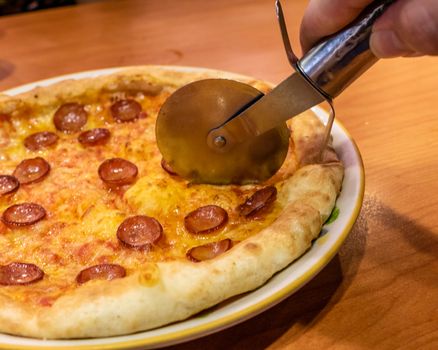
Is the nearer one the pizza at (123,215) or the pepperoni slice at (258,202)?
the pizza at (123,215)

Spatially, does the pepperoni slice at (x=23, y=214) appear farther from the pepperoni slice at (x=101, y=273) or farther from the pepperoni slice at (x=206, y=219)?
the pepperoni slice at (x=206, y=219)

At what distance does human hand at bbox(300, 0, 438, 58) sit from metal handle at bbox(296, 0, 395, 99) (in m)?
0.02

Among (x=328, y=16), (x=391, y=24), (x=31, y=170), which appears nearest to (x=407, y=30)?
(x=391, y=24)

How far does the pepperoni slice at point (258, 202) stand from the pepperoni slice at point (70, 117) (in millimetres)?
1011

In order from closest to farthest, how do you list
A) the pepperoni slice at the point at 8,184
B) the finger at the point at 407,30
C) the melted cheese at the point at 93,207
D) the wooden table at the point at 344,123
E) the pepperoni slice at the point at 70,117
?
1. the finger at the point at 407,30
2. the wooden table at the point at 344,123
3. the melted cheese at the point at 93,207
4. the pepperoni slice at the point at 8,184
5. the pepperoni slice at the point at 70,117

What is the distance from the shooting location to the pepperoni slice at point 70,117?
2.57m

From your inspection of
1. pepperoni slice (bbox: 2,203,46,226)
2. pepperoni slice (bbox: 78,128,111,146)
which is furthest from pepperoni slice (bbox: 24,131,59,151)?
pepperoni slice (bbox: 2,203,46,226)

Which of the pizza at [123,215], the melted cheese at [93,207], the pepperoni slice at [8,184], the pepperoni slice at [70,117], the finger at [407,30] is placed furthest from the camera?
the pepperoni slice at [70,117]

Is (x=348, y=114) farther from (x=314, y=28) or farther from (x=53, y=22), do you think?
(x=53, y=22)

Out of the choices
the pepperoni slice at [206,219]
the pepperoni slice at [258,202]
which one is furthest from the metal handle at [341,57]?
the pepperoni slice at [206,219]

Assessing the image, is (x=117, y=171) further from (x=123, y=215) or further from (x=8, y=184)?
(x=8, y=184)

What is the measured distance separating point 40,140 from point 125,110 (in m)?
0.41

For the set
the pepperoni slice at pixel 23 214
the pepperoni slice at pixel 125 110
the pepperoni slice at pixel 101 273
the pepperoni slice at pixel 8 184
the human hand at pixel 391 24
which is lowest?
the pepperoni slice at pixel 8 184

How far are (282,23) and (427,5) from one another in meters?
0.54
